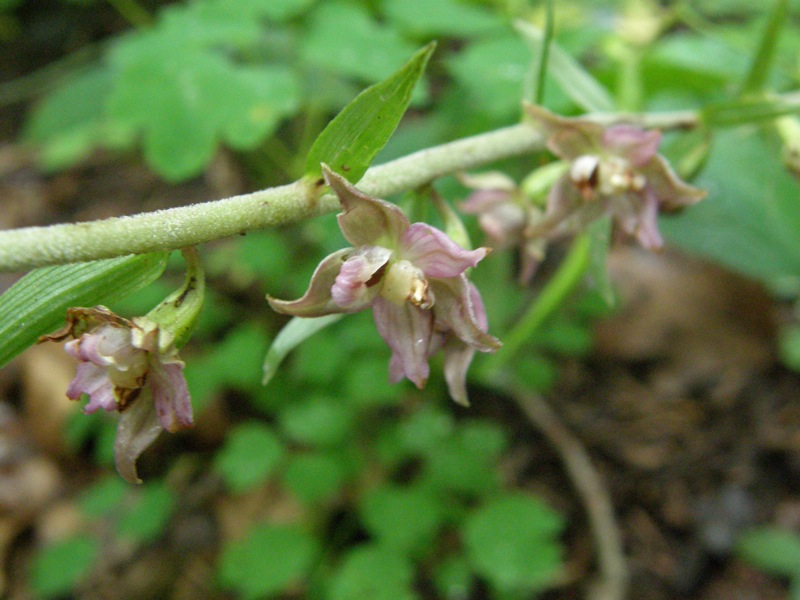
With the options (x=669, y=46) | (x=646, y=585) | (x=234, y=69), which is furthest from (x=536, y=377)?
(x=234, y=69)

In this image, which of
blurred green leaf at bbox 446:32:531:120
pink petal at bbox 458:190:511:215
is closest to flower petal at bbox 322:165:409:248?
pink petal at bbox 458:190:511:215

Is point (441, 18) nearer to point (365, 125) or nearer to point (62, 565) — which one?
point (365, 125)

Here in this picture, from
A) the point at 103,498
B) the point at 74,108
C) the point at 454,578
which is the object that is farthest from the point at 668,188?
the point at 74,108

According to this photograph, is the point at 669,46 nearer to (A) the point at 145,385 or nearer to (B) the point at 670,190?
(B) the point at 670,190

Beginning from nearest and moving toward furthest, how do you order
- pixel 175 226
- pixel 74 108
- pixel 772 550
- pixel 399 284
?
1. pixel 175 226
2. pixel 399 284
3. pixel 772 550
4. pixel 74 108

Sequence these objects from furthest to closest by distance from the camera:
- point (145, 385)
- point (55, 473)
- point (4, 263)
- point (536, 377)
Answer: point (55, 473), point (536, 377), point (145, 385), point (4, 263)

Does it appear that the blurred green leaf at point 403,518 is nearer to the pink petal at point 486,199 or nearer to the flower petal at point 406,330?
the pink petal at point 486,199
